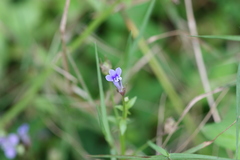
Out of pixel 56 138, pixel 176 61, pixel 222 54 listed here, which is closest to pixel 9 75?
pixel 56 138

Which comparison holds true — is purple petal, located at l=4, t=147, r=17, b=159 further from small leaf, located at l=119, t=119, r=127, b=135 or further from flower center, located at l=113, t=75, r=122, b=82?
flower center, located at l=113, t=75, r=122, b=82

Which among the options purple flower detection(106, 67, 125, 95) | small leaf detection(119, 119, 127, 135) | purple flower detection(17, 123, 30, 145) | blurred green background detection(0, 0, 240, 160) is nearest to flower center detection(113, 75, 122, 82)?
purple flower detection(106, 67, 125, 95)

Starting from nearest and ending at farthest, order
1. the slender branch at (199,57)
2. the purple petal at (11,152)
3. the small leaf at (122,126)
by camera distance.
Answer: the small leaf at (122,126), the purple petal at (11,152), the slender branch at (199,57)

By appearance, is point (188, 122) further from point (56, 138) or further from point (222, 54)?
point (56, 138)

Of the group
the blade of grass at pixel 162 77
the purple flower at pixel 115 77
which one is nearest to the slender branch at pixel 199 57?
the blade of grass at pixel 162 77

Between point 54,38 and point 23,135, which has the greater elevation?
point 54,38

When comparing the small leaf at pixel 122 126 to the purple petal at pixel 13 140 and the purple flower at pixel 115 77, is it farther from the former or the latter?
the purple petal at pixel 13 140

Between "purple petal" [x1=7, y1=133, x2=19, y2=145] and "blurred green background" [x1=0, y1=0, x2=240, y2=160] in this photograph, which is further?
"blurred green background" [x1=0, y1=0, x2=240, y2=160]
